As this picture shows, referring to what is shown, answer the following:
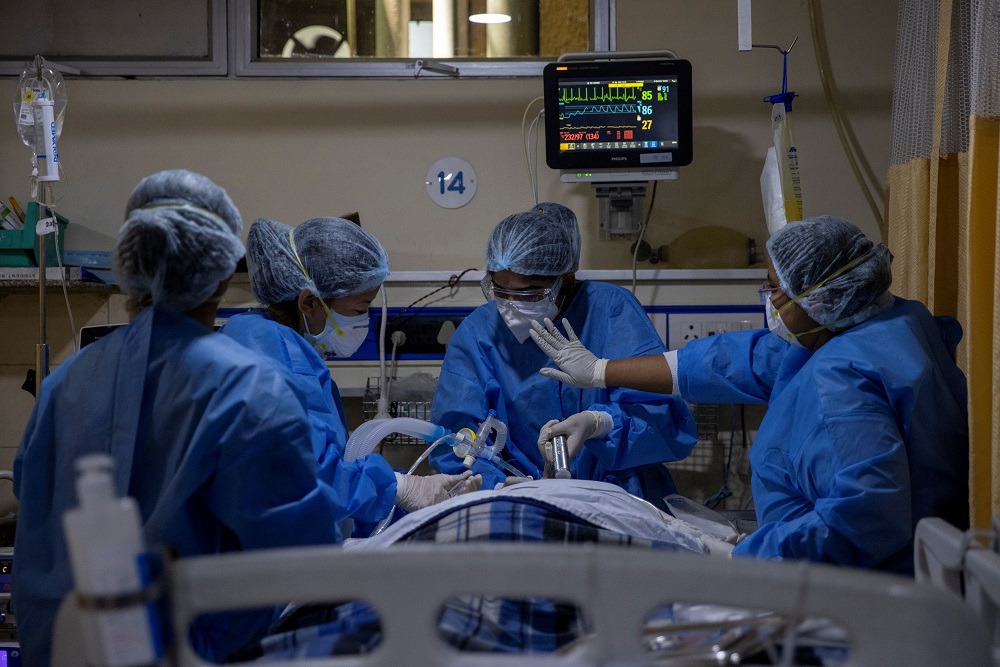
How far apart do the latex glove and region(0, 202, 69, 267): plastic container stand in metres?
1.69

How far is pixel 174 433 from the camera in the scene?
4.30ft

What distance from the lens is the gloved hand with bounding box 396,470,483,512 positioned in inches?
82.5

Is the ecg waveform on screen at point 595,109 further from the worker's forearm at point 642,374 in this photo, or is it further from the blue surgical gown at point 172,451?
the blue surgical gown at point 172,451

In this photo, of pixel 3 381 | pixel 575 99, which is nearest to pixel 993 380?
pixel 575 99

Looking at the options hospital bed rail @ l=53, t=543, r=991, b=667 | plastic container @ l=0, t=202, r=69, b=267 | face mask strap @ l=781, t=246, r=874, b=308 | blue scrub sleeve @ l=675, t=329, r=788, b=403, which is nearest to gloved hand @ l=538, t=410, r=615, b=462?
blue scrub sleeve @ l=675, t=329, r=788, b=403

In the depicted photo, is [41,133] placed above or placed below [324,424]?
above

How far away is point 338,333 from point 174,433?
2.60ft

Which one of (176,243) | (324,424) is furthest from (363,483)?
(176,243)

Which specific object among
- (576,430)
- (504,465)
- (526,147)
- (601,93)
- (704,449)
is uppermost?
(601,93)

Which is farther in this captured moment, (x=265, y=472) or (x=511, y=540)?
(x=511, y=540)

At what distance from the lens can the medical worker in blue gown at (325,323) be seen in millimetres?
1821

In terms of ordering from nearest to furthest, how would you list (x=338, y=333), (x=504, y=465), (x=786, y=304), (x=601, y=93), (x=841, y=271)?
(x=841, y=271), (x=786, y=304), (x=338, y=333), (x=504, y=465), (x=601, y=93)

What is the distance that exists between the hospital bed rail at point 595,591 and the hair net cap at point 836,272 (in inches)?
40.4

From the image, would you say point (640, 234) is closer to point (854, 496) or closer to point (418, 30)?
point (418, 30)
